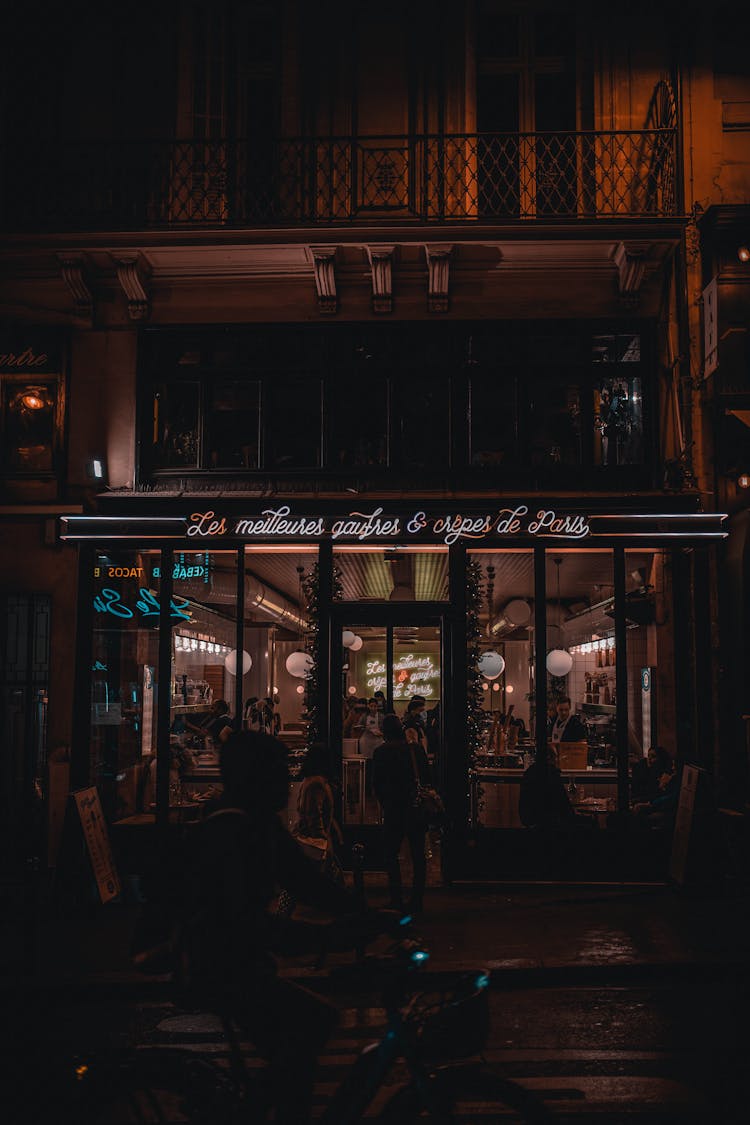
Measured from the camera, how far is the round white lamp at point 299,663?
12.3 metres

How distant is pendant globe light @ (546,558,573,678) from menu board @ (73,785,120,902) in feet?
18.2

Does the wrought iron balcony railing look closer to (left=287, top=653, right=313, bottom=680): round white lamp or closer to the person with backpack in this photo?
(left=287, top=653, right=313, bottom=680): round white lamp

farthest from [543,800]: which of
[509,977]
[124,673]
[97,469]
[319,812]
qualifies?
[97,469]

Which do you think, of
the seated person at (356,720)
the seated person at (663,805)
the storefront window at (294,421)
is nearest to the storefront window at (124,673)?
the storefront window at (294,421)

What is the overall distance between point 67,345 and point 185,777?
19.0 feet

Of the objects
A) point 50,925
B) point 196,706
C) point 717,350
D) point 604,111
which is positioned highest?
point 604,111

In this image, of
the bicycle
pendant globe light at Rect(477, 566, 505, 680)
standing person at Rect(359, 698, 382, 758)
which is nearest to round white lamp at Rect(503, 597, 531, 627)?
pendant globe light at Rect(477, 566, 505, 680)

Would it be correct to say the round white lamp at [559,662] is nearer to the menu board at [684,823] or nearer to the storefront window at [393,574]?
the storefront window at [393,574]

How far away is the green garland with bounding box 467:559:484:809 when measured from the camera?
1182 cm

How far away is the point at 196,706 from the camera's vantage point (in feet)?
41.7

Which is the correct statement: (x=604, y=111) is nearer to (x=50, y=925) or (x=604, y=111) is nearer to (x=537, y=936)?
(x=537, y=936)

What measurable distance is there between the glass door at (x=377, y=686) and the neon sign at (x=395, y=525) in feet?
4.05

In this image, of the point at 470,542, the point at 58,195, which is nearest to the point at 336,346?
the point at 470,542

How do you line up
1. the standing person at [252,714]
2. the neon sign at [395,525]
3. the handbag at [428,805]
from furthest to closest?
the standing person at [252,714], the neon sign at [395,525], the handbag at [428,805]
